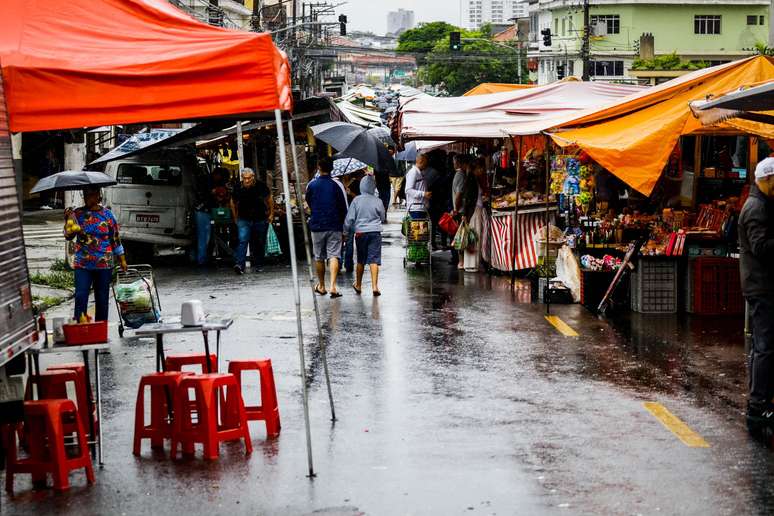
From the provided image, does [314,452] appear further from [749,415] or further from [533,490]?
[749,415]

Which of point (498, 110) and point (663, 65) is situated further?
point (663, 65)

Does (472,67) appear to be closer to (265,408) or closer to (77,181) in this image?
(77,181)

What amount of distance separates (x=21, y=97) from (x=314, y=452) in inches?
117

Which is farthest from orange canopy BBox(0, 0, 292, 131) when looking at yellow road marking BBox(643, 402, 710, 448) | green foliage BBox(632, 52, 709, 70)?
green foliage BBox(632, 52, 709, 70)

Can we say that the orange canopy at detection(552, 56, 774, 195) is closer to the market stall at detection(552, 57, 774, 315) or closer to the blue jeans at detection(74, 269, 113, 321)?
the market stall at detection(552, 57, 774, 315)

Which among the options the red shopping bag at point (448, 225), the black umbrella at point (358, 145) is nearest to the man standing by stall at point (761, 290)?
the black umbrella at point (358, 145)

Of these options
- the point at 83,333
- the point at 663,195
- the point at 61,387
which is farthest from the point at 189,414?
the point at 663,195

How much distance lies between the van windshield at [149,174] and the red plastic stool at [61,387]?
14.1 metres

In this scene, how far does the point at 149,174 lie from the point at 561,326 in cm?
1081

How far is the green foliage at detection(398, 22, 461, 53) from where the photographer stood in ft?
513

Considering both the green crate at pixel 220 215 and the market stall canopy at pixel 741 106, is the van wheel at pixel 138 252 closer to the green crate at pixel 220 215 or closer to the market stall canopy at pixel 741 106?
the green crate at pixel 220 215

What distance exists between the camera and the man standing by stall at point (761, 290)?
8.57 meters

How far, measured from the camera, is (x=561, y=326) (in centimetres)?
1407

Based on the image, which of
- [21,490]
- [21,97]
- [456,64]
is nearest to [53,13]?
[21,97]
